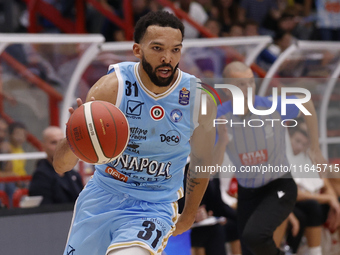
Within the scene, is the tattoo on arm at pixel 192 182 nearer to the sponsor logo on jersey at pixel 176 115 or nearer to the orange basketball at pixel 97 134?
the sponsor logo on jersey at pixel 176 115

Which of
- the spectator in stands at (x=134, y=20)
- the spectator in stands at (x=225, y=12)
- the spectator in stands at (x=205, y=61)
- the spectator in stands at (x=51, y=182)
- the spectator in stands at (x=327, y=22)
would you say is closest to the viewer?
the spectator in stands at (x=51, y=182)

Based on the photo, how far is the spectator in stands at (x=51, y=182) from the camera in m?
5.42

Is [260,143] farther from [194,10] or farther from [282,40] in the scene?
[282,40]

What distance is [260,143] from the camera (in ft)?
16.1

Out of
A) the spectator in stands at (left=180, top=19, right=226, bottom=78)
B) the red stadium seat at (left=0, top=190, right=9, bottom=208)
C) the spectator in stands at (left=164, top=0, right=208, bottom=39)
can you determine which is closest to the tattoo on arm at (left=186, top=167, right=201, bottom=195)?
the red stadium seat at (left=0, top=190, right=9, bottom=208)

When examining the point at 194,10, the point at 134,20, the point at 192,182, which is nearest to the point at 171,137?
the point at 192,182

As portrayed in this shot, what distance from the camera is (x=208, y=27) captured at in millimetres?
8797

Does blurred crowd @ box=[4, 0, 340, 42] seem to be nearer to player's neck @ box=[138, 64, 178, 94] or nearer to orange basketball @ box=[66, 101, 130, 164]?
A: player's neck @ box=[138, 64, 178, 94]

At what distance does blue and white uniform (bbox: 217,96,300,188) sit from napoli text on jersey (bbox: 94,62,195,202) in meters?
1.67

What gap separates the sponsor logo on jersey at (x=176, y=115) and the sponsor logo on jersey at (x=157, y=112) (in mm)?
66

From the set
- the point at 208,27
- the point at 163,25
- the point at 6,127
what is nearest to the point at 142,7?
the point at 208,27

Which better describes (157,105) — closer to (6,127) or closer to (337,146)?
(6,127)

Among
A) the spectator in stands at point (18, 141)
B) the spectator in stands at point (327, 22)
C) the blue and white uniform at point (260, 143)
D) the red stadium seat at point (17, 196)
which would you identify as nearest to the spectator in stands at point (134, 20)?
the spectator in stands at point (18, 141)

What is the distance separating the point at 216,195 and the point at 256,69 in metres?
2.46
